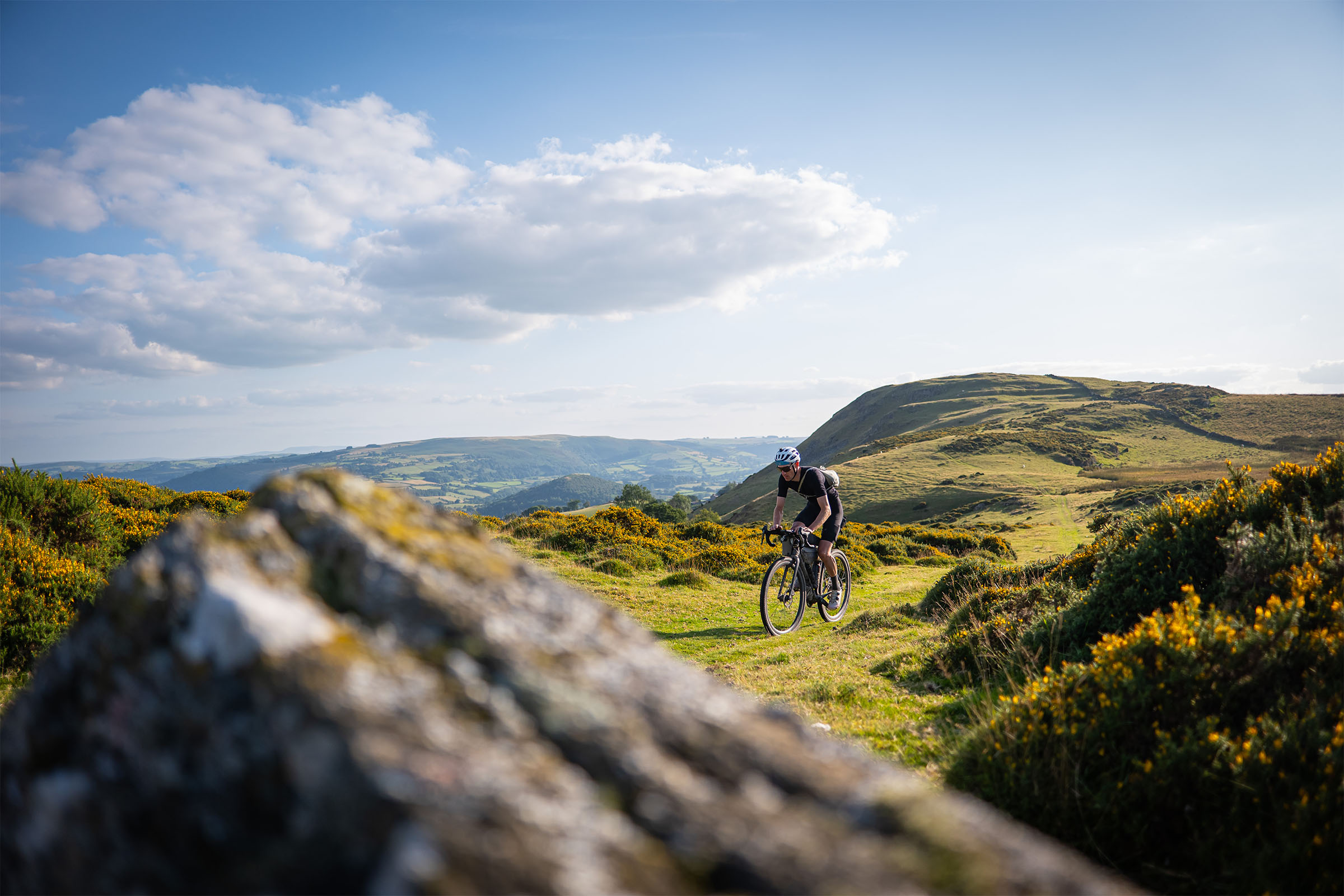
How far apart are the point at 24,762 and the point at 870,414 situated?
198 metres

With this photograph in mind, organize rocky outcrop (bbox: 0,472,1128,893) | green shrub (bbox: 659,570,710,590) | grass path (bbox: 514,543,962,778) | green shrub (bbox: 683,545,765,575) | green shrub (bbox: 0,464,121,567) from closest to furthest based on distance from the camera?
1. rocky outcrop (bbox: 0,472,1128,893)
2. grass path (bbox: 514,543,962,778)
3. green shrub (bbox: 0,464,121,567)
4. green shrub (bbox: 659,570,710,590)
5. green shrub (bbox: 683,545,765,575)

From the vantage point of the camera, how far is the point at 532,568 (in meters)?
2.50

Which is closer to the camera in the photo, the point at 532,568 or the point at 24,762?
the point at 24,762

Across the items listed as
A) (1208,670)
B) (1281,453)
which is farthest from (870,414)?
(1208,670)

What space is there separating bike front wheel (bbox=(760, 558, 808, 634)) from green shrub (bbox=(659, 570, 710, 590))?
12.2ft

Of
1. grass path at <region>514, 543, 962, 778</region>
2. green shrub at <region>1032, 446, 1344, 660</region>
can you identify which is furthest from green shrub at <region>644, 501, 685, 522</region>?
green shrub at <region>1032, 446, 1344, 660</region>

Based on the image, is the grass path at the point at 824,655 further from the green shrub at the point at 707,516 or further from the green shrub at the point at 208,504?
the green shrub at the point at 707,516

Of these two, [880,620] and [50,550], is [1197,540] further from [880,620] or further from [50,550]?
[50,550]

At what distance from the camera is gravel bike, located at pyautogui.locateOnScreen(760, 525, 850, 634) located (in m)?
11.5

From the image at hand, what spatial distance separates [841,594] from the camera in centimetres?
1278

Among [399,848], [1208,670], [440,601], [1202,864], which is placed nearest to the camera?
[399,848]

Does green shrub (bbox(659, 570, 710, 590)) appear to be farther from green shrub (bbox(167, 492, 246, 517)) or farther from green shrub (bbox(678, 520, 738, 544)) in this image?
green shrub (bbox(167, 492, 246, 517))

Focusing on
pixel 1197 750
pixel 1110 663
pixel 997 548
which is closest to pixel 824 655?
pixel 1110 663

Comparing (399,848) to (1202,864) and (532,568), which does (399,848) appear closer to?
(532,568)
